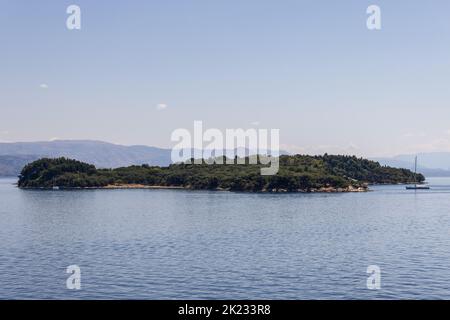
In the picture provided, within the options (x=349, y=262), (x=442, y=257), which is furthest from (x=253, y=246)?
(x=442, y=257)

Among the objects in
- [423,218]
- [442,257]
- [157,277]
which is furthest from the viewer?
[423,218]

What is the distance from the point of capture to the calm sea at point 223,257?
41.2 m

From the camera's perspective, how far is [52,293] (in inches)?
1612

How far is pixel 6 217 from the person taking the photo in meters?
113

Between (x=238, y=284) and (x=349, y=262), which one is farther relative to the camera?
(x=349, y=262)

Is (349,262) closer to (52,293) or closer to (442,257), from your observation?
(442,257)

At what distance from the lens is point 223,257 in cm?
5728

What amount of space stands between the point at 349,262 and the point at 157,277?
68.9ft

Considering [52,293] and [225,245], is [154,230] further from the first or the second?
[52,293]

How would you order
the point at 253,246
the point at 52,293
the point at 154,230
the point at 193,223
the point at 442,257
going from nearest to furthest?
1. the point at 52,293
2. the point at 442,257
3. the point at 253,246
4. the point at 154,230
5. the point at 193,223

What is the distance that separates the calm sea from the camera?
41.2 m
